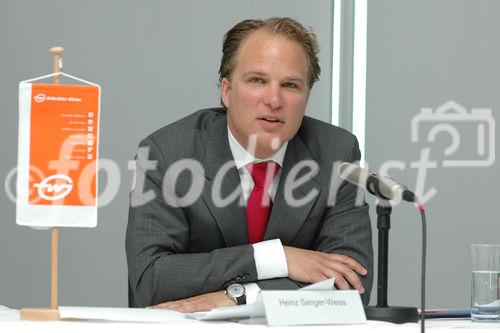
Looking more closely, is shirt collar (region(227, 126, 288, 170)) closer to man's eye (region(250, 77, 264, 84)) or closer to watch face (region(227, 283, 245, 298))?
man's eye (region(250, 77, 264, 84))

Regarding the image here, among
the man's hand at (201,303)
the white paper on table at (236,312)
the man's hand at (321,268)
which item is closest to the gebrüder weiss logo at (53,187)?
the white paper on table at (236,312)

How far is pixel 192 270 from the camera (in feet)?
7.45

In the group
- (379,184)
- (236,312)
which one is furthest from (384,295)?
(236,312)

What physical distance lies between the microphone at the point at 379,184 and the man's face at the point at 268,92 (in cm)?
66

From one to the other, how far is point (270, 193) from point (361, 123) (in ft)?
3.97

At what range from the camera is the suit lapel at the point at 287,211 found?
250cm

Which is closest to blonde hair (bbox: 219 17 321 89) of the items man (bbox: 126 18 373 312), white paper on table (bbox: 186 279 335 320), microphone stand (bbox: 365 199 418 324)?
man (bbox: 126 18 373 312)

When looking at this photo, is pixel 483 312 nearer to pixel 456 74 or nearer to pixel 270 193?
pixel 270 193

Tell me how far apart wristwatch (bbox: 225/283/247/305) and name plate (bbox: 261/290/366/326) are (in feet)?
2.40

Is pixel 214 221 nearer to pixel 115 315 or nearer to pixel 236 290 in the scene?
pixel 236 290

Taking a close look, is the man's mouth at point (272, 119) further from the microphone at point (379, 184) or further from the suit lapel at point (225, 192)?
the microphone at point (379, 184)

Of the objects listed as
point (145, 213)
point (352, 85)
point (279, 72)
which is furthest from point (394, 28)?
point (145, 213)

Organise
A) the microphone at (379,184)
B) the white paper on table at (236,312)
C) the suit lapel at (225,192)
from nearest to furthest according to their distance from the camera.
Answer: the white paper on table at (236,312), the microphone at (379,184), the suit lapel at (225,192)

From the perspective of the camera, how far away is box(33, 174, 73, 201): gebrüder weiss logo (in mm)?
1426
